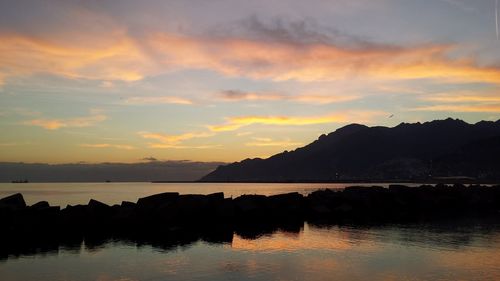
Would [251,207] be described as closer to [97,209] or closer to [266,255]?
[97,209]

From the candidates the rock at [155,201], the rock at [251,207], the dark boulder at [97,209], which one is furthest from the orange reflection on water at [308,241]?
the dark boulder at [97,209]

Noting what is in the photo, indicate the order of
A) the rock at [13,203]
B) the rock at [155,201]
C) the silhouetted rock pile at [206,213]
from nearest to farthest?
1. the silhouetted rock pile at [206,213]
2. the rock at [13,203]
3. the rock at [155,201]

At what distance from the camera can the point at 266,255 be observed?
25922 millimetres

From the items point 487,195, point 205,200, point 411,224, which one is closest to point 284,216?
point 205,200

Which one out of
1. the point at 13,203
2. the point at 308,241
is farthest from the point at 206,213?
the point at 13,203

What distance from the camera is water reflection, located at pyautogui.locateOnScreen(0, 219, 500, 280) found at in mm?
21141

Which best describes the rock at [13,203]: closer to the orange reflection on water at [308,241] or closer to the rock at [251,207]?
the orange reflection on water at [308,241]

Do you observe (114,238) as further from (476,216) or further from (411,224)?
(476,216)

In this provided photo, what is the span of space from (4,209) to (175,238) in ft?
49.4

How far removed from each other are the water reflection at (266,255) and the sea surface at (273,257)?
0.16ft

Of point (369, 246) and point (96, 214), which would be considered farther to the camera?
point (96, 214)

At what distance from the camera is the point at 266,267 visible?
2252cm

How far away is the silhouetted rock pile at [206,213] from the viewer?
36875 mm

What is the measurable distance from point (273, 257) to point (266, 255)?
29.2 inches
